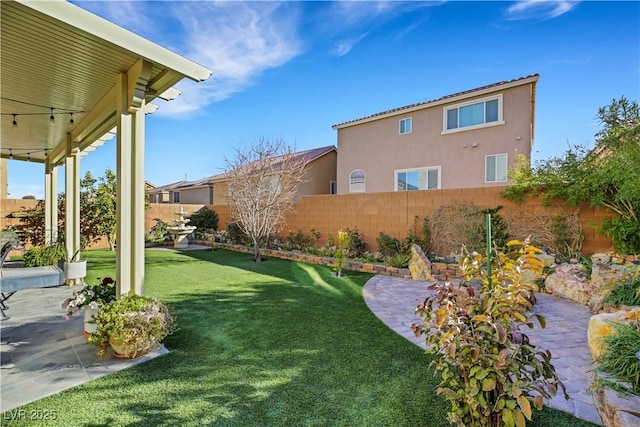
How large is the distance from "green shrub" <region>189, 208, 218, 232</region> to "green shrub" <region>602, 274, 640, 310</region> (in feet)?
53.1

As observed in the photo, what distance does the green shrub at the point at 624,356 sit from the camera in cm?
259

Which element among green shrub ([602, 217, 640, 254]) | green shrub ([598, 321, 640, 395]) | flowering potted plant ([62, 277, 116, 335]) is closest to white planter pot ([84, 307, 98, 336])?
flowering potted plant ([62, 277, 116, 335])

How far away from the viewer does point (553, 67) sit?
1101 cm

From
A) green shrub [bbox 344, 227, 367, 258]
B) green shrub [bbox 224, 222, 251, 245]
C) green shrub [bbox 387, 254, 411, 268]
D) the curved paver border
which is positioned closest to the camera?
the curved paver border

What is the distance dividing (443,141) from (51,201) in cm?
1454

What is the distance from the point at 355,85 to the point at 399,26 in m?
3.87

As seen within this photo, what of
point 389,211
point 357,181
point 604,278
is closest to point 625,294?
point 604,278

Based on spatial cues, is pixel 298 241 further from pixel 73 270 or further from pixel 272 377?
pixel 272 377

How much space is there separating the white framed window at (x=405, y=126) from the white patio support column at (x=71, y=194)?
42.7 feet

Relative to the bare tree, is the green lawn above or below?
below

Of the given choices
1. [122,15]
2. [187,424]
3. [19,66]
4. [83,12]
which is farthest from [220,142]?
[187,424]

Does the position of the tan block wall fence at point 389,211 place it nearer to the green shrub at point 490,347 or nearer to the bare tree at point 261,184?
the bare tree at point 261,184

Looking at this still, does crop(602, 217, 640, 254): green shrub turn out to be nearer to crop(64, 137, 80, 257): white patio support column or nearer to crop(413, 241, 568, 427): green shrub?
crop(413, 241, 568, 427): green shrub

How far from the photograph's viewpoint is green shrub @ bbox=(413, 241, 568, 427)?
201 cm
